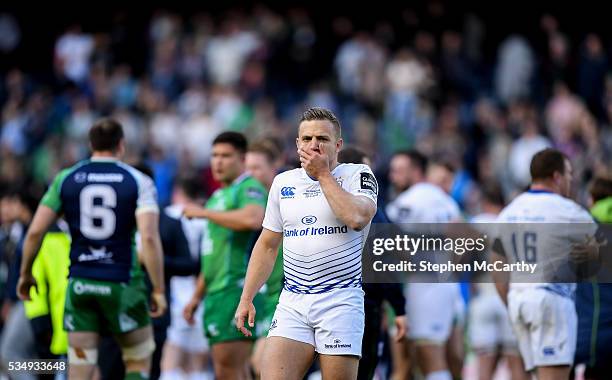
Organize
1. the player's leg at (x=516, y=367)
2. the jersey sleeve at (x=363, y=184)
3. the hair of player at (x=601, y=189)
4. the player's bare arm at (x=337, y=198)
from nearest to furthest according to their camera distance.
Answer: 1. the player's bare arm at (x=337, y=198)
2. the jersey sleeve at (x=363, y=184)
3. the hair of player at (x=601, y=189)
4. the player's leg at (x=516, y=367)

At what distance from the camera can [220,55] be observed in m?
23.8

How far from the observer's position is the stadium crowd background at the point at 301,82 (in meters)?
20.9

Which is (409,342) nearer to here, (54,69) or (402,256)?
(402,256)

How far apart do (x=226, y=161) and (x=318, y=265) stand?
10.3 ft

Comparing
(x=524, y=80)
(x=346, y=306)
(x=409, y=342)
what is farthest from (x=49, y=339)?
(x=524, y=80)

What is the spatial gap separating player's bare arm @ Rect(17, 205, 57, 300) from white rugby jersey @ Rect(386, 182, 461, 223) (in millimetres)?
3622

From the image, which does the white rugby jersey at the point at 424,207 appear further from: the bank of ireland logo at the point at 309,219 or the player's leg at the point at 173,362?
the bank of ireland logo at the point at 309,219

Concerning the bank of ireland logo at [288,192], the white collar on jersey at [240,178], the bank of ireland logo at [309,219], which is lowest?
the bank of ireland logo at [309,219]

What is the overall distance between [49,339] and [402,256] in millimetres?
3668

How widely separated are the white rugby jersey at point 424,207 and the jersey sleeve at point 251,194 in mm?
1801

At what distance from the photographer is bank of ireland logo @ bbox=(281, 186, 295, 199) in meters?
7.75

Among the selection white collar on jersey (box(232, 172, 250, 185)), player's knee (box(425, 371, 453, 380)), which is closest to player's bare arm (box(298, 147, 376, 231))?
white collar on jersey (box(232, 172, 250, 185))

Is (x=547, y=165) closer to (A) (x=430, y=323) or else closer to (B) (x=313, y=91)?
(A) (x=430, y=323)

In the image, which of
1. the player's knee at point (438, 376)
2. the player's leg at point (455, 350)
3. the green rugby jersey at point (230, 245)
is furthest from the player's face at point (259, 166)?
the player's leg at point (455, 350)
